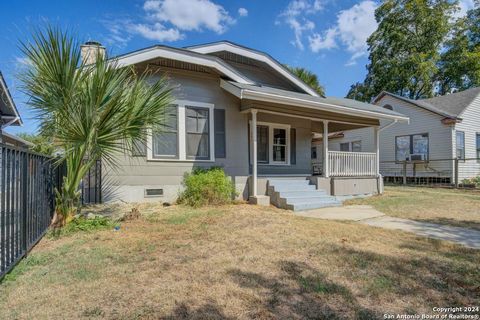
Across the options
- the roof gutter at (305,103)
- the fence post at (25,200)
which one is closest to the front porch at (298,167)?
the roof gutter at (305,103)

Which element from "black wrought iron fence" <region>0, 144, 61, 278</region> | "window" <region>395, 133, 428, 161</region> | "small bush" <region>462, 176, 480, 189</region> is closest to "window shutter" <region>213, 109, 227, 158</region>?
"black wrought iron fence" <region>0, 144, 61, 278</region>

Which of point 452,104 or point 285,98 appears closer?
point 285,98

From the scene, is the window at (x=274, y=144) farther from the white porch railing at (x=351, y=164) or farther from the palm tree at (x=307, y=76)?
the palm tree at (x=307, y=76)

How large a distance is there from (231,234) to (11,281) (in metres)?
2.98

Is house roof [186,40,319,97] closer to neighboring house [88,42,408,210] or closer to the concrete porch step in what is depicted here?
neighboring house [88,42,408,210]

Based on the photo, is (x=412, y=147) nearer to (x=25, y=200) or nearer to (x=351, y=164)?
(x=351, y=164)

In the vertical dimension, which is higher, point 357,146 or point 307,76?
point 307,76

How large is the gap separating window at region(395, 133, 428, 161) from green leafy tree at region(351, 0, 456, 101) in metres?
11.2

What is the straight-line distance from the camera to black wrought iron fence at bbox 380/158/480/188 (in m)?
16.2

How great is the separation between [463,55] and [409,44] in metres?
4.32

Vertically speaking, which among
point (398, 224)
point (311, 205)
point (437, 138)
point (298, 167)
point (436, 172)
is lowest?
point (398, 224)

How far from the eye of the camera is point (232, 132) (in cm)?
984

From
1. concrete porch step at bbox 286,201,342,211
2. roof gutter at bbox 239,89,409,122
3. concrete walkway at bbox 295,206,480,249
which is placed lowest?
concrete walkway at bbox 295,206,480,249

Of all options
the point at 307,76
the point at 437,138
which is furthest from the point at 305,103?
the point at 437,138
